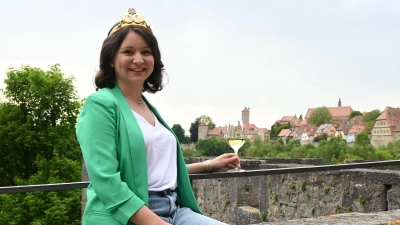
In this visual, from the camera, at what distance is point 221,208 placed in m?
12.3

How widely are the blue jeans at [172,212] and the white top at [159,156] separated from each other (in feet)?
0.11

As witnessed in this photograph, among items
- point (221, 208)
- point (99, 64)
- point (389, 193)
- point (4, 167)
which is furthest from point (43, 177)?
point (99, 64)

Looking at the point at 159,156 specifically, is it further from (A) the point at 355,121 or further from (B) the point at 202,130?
(A) the point at 355,121

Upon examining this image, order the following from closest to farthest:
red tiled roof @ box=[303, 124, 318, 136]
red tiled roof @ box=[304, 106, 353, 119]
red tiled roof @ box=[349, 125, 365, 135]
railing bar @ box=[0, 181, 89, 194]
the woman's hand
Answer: railing bar @ box=[0, 181, 89, 194]
the woman's hand
red tiled roof @ box=[349, 125, 365, 135]
red tiled roof @ box=[303, 124, 318, 136]
red tiled roof @ box=[304, 106, 353, 119]

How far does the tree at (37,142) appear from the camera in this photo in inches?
845

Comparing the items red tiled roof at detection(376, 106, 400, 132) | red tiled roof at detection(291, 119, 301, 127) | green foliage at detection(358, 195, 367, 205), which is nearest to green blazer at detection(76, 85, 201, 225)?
green foliage at detection(358, 195, 367, 205)

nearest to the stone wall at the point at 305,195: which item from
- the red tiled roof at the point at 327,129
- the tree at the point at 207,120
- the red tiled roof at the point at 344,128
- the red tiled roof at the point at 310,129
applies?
the tree at the point at 207,120

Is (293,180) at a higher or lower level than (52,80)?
lower

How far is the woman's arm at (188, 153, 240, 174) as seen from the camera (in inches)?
104

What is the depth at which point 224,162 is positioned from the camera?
2.65 m

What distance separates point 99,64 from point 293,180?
7260mm

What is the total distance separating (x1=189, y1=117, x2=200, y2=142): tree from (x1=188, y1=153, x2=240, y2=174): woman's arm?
309 feet

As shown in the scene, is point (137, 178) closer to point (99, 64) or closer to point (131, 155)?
point (131, 155)

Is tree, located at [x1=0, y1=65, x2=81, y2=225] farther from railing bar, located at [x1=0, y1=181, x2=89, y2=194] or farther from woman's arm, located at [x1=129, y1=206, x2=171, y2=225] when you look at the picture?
woman's arm, located at [x1=129, y1=206, x2=171, y2=225]
